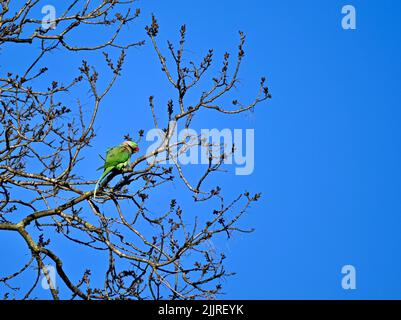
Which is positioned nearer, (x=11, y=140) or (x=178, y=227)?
(x=178, y=227)

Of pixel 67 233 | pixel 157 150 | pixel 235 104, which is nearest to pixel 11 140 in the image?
pixel 67 233

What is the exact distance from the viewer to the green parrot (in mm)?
11172

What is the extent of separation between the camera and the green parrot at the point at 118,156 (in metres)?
11.2

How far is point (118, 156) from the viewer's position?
37.4 ft

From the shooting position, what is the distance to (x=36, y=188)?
10.3 m

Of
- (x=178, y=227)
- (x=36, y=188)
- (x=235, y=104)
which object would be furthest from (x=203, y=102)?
(x=36, y=188)

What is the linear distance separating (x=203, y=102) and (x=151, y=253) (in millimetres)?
1944
